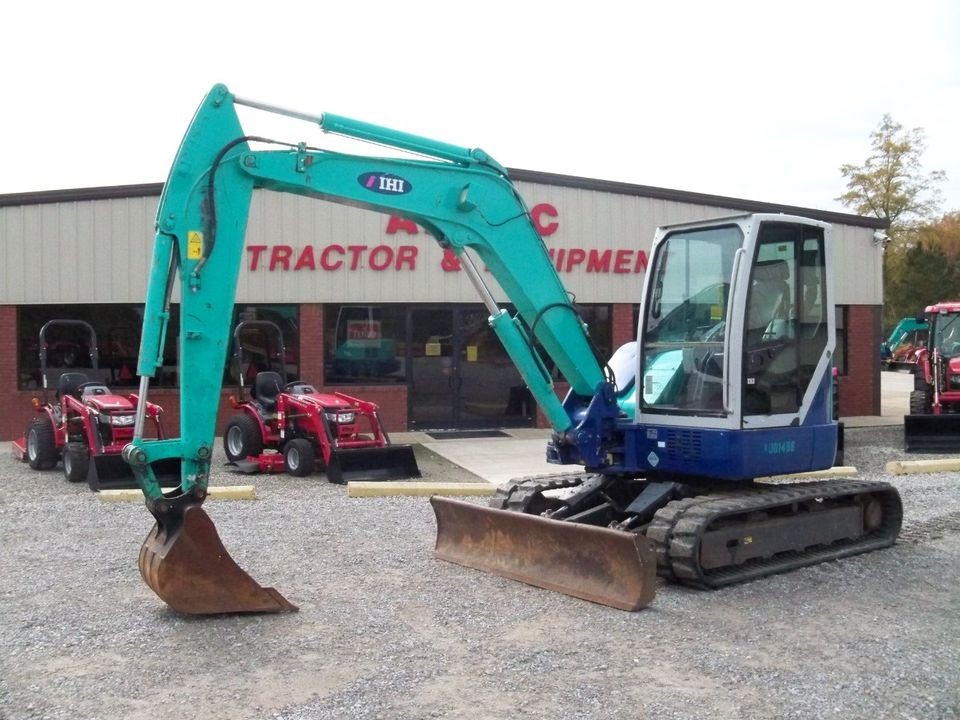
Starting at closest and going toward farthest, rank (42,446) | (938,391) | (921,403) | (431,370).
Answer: (42,446) < (938,391) < (921,403) < (431,370)

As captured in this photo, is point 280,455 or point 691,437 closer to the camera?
point 691,437

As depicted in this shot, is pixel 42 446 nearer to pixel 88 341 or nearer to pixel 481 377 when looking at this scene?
pixel 88 341

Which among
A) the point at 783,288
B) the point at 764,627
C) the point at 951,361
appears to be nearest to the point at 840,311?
the point at 951,361

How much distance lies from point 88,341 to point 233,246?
11.5 metres

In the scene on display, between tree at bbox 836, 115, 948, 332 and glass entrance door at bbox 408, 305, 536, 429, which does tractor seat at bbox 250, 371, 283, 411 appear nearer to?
glass entrance door at bbox 408, 305, 536, 429

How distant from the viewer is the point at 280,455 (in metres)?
13.4

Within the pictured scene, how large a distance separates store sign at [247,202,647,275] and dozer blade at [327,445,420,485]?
5.00m

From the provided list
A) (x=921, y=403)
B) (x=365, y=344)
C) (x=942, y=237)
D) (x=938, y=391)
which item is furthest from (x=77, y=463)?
(x=942, y=237)

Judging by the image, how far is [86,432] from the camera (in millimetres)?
13008

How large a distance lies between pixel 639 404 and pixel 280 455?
684cm

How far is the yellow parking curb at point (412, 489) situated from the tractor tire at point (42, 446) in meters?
4.74

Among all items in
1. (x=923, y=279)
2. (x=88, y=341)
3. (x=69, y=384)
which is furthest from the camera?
(x=923, y=279)

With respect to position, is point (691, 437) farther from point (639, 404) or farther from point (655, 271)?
point (655, 271)

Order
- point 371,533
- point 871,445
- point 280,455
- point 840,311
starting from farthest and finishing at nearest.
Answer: point 840,311, point 871,445, point 280,455, point 371,533
